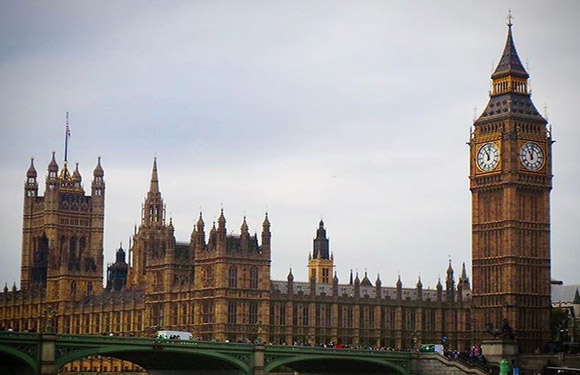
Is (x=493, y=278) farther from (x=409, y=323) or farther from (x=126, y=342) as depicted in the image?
(x=126, y=342)

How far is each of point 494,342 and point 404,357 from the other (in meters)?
9.71

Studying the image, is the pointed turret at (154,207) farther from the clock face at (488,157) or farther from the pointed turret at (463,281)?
the clock face at (488,157)

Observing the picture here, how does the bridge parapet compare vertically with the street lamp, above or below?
below

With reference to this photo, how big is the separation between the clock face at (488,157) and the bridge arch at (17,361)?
56.1 m

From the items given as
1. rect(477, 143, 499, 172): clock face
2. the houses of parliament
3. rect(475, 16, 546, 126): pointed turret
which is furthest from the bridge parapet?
rect(475, 16, 546, 126): pointed turret

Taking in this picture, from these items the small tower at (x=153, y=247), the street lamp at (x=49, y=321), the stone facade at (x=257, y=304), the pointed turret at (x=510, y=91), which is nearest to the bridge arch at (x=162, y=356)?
the street lamp at (x=49, y=321)

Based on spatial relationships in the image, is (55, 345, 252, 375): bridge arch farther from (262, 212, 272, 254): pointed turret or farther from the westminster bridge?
(262, 212, 272, 254): pointed turret

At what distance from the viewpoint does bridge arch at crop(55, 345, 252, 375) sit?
345ft

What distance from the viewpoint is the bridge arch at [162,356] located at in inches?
4139

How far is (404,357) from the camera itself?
126m

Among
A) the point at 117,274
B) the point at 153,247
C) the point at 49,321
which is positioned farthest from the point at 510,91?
the point at 117,274

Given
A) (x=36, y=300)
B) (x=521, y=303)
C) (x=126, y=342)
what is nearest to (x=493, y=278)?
(x=521, y=303)

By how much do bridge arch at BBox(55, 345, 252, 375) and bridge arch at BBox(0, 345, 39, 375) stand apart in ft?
5.74

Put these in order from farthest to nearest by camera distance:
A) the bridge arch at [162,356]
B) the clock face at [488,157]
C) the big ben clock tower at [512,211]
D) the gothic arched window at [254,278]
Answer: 1. the clock face at [488,157]
2. the gothic arched window at [254,278]
3. the big ben clock tower at [512,211]
4. the bridge arch at [162,356]
